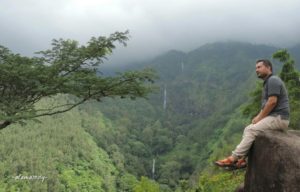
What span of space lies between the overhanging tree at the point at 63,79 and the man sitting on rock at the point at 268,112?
262 inches

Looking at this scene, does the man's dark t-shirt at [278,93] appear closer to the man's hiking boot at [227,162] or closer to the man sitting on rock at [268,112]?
the man sitting on rock at [268,112]

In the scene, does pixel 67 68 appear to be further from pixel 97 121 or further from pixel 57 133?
pixel 97 121

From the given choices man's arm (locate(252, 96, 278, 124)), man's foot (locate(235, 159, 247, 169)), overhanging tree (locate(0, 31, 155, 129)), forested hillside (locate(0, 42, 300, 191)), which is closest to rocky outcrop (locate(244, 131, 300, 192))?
man's foot (locate(235, 159, 247, 169))

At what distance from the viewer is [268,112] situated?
1008cm

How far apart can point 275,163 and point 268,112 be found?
1061 millimetres

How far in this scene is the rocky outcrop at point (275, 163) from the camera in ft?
30.7

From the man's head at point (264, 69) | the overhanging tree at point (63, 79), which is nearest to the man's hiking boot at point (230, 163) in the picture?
the man's head at point (264, 69)

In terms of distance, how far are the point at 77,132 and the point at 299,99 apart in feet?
402

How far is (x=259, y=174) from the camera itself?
1013cm

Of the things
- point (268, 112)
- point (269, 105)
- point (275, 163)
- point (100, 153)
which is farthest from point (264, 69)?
point (100, 153)

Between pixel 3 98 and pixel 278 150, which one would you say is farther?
pixel 3 98

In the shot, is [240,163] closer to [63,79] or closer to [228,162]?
[228,162]

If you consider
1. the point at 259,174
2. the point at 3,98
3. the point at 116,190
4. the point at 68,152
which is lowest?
the point at 116,190

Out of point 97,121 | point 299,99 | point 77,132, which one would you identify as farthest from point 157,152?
point 299,99
